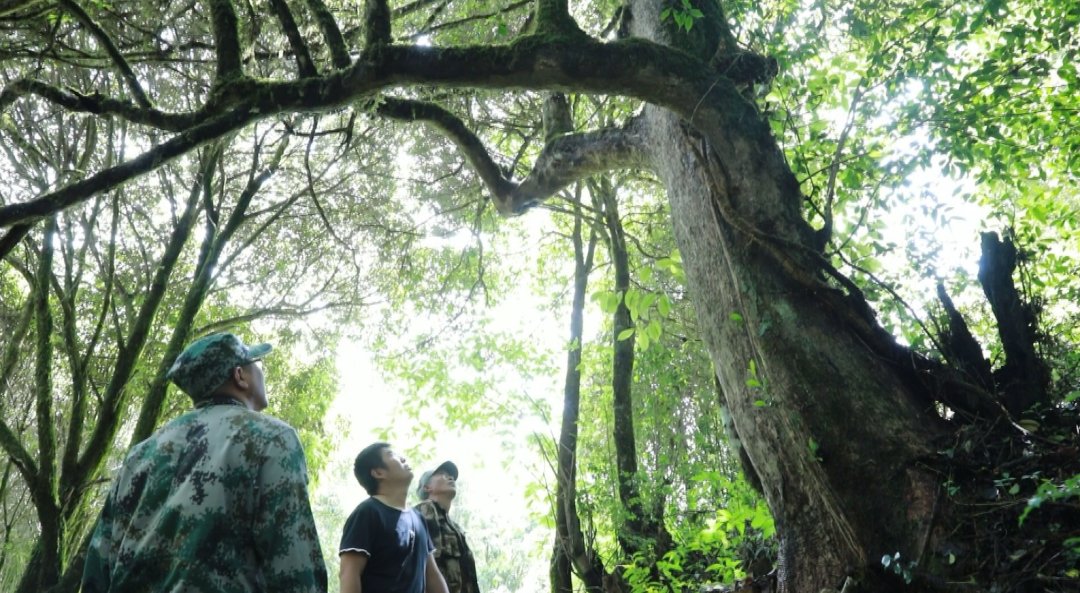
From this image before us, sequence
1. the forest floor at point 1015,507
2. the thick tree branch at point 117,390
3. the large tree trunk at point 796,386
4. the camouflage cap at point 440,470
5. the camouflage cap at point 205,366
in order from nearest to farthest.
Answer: the forest floor at point 1015,507
the camouflage cap at point 205,366
the large tree trunk at point 796,386
the camouflage cap at point 440,470
the thick tree branch at point 117,390

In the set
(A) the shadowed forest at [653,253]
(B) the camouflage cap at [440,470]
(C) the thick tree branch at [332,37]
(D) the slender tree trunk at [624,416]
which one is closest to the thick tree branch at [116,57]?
(A) the shadowed forest at [653,253]

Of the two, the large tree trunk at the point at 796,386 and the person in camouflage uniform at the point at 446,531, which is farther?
the person in camouflage uniform at the point at 446,531

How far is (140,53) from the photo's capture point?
25.0 ft

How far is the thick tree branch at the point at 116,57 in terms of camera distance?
4.66 metres

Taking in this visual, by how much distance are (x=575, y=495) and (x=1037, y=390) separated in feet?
16.7

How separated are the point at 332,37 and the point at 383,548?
10.1 feet

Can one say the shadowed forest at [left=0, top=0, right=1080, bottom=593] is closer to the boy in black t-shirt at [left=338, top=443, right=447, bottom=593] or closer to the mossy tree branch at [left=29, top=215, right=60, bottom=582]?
the mossy tree branch at [left=29, top=215, right=60, bottom=582]

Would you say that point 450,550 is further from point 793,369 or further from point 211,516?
point 211,516

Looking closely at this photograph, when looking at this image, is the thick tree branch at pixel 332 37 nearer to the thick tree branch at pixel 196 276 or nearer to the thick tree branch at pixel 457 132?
the thick tree branch at pixel 457 132

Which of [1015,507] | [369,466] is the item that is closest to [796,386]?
[1015,507]

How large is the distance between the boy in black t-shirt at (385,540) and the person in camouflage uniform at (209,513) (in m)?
1.44

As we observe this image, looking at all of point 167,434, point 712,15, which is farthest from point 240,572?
point 712,15

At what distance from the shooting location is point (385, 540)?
4273mm

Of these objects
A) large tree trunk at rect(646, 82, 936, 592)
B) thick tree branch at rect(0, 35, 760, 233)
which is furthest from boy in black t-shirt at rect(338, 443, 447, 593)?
thick tree branch at rect(0, 35, 760, 233)
